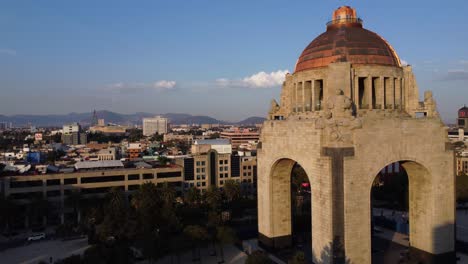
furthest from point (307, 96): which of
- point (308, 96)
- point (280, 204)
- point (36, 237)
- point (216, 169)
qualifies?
point (216, 169)

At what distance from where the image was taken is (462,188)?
63.1 m

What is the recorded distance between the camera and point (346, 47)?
2612 centimetres

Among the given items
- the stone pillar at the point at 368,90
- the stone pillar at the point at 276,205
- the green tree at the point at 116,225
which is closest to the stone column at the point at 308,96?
the stone pillar at the point at 368,90

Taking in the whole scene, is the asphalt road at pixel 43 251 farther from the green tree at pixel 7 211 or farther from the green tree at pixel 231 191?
the green tree at pixel 231 191

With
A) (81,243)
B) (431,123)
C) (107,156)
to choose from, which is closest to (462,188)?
(431,123)

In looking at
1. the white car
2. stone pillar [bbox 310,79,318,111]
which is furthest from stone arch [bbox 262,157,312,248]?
the white car

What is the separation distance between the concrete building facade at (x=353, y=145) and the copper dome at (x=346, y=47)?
0.24 feet

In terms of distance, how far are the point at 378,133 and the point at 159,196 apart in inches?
1471

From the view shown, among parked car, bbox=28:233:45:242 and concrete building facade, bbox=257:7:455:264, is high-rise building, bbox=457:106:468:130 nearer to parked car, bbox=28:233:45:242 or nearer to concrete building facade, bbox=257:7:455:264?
concrete building facade, bbox=257:7:455:264

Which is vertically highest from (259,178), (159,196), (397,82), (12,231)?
(397,82)

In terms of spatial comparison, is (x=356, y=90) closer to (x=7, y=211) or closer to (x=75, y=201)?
(x=75, y=201)

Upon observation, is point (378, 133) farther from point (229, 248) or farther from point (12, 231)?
point (12, 231)

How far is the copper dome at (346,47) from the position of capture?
84.9 feet

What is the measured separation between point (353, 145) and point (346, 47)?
718 cm
